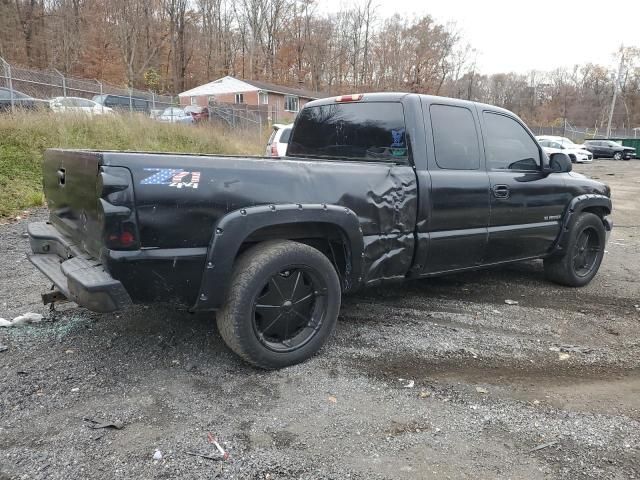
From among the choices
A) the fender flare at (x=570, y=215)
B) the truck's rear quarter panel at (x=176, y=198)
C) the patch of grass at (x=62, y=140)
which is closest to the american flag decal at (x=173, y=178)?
the truck's rear quarter panel at (x=176, y=198)

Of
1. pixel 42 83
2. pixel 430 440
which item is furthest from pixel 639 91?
pixel 430 440

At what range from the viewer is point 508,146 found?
458 centimetres

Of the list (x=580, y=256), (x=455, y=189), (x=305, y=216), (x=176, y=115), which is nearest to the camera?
(x=305, y=216)

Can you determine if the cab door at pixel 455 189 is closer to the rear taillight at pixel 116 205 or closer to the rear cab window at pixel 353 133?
the rear cab window at pixel 353 133

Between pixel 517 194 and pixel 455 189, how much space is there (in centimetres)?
90

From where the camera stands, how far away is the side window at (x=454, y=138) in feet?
13.0

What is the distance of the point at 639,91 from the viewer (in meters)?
75.4

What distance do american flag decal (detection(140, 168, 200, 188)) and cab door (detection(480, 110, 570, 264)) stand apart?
2.69 meters

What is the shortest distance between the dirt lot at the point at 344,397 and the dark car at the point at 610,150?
128ft

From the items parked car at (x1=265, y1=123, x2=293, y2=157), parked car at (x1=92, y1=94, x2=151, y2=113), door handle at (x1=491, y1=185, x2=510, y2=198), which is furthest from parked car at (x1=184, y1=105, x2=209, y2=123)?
door handle at (x1=491, y1=185, x2=510, y2=198)

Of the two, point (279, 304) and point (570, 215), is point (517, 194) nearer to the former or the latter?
A: point (570, 215)

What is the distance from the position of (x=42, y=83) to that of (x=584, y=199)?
15.3 m

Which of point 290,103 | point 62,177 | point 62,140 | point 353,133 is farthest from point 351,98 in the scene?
point 290,103

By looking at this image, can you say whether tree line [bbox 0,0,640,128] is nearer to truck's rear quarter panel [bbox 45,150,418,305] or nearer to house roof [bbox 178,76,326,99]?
house roof [bbox 178,76,326,99]
